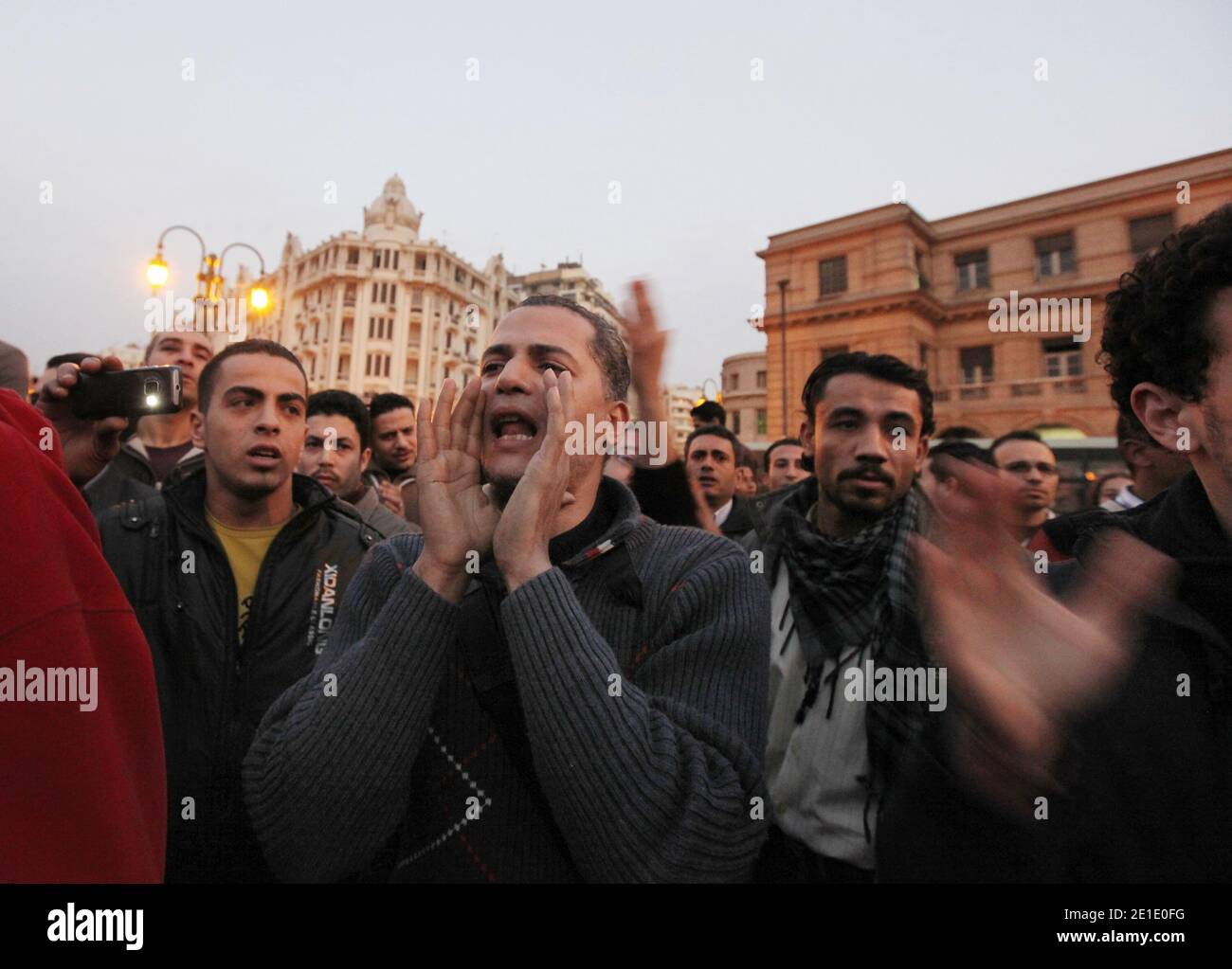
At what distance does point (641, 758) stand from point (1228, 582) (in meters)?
1.26

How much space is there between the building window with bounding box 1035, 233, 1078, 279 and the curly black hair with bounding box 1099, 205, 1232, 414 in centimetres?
3080

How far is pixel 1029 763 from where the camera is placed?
113cm

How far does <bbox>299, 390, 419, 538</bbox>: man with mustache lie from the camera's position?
4613 millimetres

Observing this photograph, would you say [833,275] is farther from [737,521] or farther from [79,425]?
[79,425]

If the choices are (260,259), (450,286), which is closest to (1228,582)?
(260,259)

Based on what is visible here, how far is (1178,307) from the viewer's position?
153 cm

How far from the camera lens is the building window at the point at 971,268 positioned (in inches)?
1114

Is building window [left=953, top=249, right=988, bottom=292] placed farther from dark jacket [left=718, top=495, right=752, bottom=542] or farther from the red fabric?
the red fabric

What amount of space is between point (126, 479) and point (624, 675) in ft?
11.8

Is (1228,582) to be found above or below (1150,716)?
above

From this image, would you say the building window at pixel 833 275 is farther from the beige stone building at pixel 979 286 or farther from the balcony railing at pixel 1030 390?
the balcony railing at pixel 1030 390

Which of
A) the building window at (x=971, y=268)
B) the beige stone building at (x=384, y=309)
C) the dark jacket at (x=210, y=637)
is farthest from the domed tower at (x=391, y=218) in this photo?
the dark jacket at (x=210, y=637)
